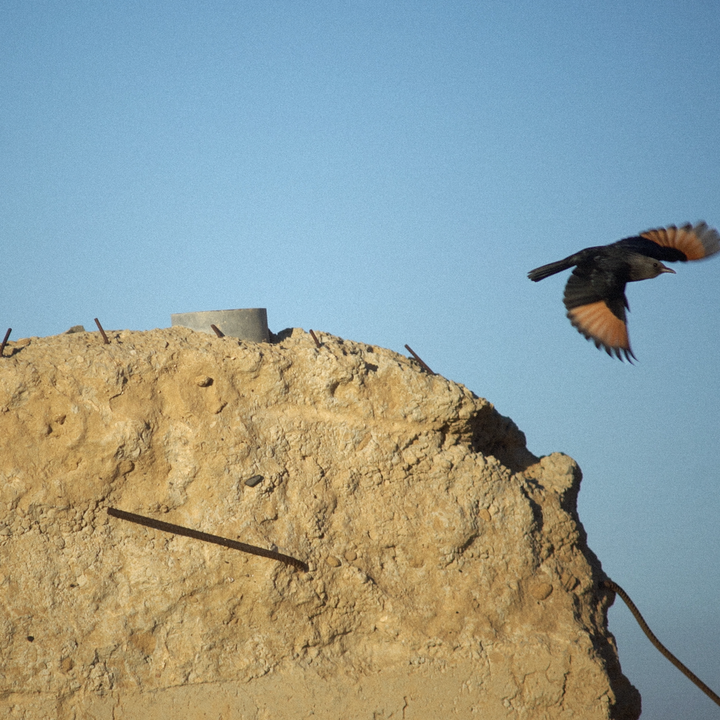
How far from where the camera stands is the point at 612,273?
6.34 m

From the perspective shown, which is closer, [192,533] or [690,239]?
[192,533]

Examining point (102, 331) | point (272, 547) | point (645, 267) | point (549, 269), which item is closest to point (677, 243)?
point (645, 267)

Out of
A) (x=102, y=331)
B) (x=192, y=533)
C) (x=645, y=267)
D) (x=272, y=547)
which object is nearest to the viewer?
(x=192, y=533)

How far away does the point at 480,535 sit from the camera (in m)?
5.42

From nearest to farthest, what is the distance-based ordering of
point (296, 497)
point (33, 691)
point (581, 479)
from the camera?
point (33, 691) < point (296, 497) < point (581, 479)

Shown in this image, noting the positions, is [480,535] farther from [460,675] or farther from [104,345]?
[104,345]

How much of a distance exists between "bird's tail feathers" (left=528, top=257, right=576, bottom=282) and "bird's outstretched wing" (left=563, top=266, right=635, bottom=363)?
0.58 ft

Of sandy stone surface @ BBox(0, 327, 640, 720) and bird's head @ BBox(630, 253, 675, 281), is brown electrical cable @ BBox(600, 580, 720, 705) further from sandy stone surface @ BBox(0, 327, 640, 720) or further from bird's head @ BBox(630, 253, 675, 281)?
bird's head @ BBox(630, 253, 675, 281)

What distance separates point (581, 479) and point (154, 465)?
3425 millimetres

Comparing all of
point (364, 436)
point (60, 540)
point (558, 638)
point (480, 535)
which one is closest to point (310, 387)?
point (364, 436)

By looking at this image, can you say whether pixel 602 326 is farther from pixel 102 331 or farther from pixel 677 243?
pixel 102 331

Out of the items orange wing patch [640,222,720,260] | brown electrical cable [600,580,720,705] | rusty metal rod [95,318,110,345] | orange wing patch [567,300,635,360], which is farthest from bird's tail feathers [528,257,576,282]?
rusty metal rod [95,318,110,345]

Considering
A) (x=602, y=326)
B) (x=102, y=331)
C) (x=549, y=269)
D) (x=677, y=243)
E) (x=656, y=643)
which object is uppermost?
(x=677, y=243)

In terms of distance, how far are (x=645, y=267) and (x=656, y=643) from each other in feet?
9.53
